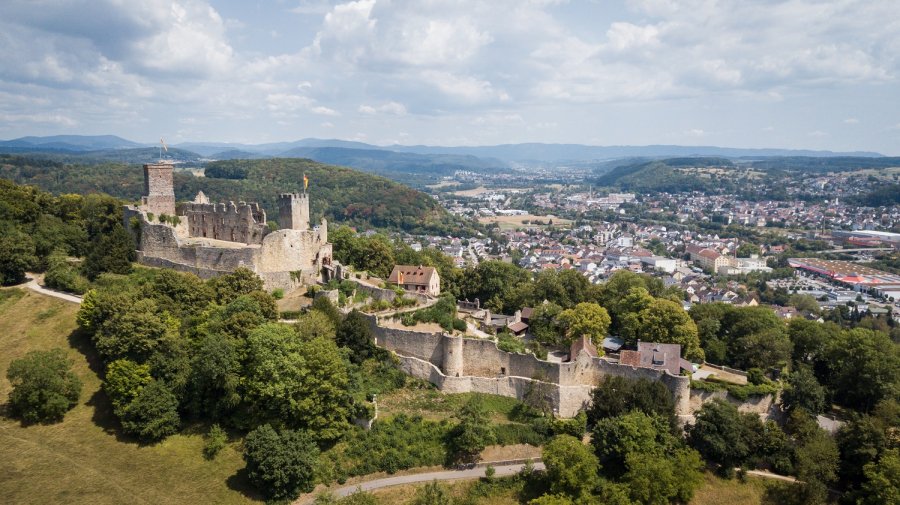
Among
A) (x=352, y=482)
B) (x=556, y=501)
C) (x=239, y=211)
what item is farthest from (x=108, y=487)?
(x=239, y=211)

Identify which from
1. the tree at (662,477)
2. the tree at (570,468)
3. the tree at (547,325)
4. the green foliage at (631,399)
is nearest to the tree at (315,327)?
the tree at (570,468)

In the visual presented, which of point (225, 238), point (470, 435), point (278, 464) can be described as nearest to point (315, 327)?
point (278, 464)

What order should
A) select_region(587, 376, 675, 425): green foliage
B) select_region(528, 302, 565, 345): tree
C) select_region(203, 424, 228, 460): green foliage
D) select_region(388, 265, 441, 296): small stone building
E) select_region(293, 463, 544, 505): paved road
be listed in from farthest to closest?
select_region(388, 265, 441, 296): small stone building → select_region(528, 302, 565, 345): tree → select_region(587, 376, 675, 425): green foliage → select_region(203, 424, 228, 460): green foliage → select_region(293, 463, 544, 505): paved road

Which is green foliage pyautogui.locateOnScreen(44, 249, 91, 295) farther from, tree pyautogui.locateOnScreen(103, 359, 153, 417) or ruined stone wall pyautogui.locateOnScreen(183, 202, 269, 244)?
tree pyautogui.locateOnScreen(103, 359, 153, 417)

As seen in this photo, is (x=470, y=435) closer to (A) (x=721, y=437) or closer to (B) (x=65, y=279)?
(A) (x=721, y=437)

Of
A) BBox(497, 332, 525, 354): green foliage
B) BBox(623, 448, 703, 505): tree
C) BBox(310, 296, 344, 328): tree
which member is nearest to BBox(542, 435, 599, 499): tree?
BBox(623, 448, 703, 505): tree

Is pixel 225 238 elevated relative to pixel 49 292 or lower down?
elevated

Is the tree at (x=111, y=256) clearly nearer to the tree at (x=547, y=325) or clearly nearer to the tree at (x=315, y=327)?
the tree at (x=315, y=327)
